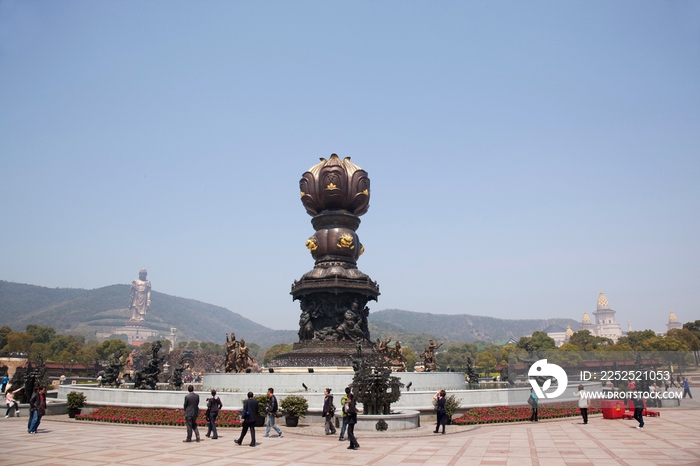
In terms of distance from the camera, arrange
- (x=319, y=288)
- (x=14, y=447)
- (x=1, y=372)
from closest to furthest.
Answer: (x=14, y=447), (x=319, y=288), (x=1, y=372)

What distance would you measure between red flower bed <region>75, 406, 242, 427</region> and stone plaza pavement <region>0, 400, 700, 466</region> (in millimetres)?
529

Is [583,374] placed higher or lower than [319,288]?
lower

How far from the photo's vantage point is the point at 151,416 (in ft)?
67.5

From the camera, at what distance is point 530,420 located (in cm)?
2116

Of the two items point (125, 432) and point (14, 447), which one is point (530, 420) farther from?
point (14, 447)

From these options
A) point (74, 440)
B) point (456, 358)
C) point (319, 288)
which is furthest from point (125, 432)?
point (456, 358)

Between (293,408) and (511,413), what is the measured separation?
363 inches

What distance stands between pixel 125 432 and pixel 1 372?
5964cm

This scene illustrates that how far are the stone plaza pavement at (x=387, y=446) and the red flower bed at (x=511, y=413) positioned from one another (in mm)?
813

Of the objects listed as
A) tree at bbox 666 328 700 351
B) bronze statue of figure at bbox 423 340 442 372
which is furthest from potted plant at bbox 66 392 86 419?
tree at bbox 666 328 700 351

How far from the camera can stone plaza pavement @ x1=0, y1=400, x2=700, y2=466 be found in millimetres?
12016

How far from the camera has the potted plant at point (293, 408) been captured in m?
19.9

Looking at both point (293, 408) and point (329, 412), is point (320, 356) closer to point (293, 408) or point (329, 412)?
point (293, 408)

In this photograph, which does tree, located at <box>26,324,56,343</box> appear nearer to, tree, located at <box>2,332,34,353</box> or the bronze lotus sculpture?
tree, located at <box>2,332,34,353</box>
